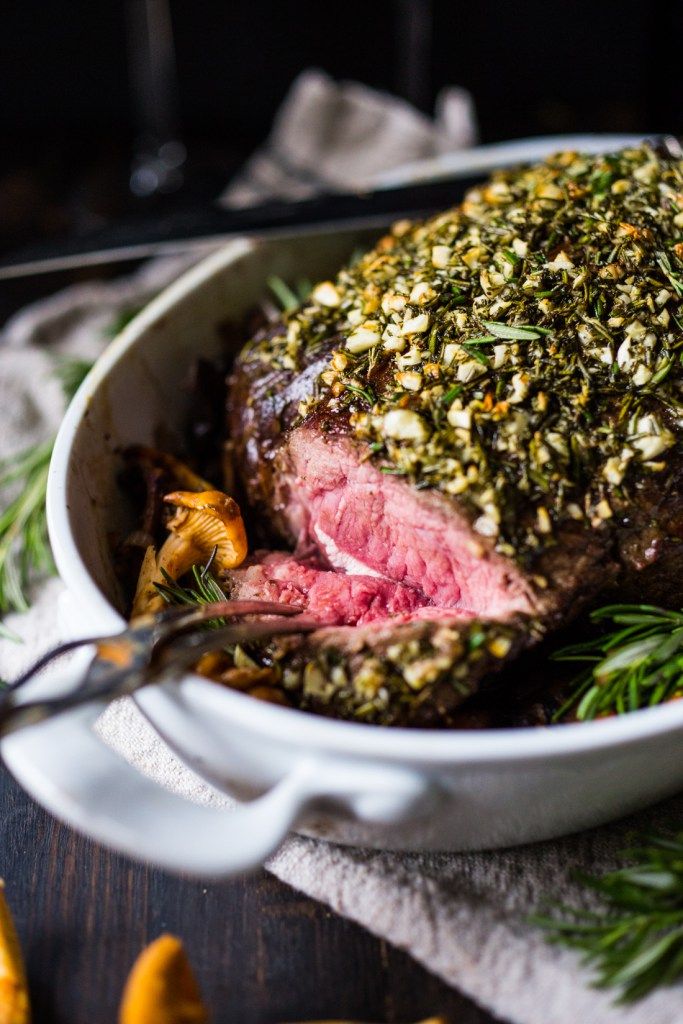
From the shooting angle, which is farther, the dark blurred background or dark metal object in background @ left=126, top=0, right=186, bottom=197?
the dark blurred background

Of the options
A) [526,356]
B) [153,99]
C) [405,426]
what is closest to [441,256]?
[526,356]

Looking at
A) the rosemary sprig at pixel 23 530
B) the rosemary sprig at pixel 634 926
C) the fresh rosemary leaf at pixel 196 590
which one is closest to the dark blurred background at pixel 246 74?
the rosemary sprig at pixel 23 530

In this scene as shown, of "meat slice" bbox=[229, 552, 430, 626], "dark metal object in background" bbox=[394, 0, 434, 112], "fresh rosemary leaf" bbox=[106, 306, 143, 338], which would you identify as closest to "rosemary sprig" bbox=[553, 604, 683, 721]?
"meat slice" bbox=[229, 552, 430, 626]

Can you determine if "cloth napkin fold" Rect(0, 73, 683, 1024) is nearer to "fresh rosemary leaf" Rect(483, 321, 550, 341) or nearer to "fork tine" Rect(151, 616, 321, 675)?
"fork tine" Rect(151, 616, 321, 675)

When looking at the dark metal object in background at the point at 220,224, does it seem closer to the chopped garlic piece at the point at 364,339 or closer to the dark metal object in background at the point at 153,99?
the chopped garlic piece at the point at 364,339

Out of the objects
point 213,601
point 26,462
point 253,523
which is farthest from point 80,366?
point 213,601

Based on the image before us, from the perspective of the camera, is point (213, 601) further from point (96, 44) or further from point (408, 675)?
point (96, 44)

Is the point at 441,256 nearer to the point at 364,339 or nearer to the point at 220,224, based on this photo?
the point at 364,339

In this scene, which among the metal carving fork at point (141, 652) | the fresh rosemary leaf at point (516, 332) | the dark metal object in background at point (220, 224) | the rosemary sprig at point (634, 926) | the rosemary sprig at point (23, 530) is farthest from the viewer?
the dark metal object in background at point (220, 224)
